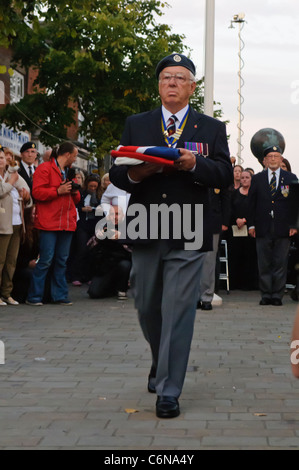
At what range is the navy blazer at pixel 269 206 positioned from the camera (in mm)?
12555

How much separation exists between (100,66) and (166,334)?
2198 centimetres

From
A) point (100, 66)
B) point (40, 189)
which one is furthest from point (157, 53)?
point (40, 189)

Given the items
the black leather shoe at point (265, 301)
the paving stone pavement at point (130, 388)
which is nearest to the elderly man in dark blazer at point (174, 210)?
the paving stone pavement at point (130, 388)

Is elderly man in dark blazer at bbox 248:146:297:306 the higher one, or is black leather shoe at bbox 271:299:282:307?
elderly man in dark blazer at bbox 248:146:297:306

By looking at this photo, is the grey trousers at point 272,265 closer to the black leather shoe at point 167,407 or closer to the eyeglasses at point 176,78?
the eyeglasses at point 176,78

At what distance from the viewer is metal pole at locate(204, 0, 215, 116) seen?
13.1 m

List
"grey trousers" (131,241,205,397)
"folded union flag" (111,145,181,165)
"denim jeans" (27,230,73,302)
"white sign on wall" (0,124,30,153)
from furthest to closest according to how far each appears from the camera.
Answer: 1. "white sign on wall" (0,124,30,153)
2. "denim jeans" (27,230,73,302)
3. "grey trousers" (131,241,205,397)
4. "folded union flag" (111,145,181,165)

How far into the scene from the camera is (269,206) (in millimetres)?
12680

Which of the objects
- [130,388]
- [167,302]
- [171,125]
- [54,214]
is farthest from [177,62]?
[54,214]

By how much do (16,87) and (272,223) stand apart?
2127 centimetres

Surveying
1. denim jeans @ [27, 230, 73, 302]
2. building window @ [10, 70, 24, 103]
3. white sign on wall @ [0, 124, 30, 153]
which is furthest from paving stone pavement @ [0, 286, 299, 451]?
building window @ [10, 70, 24, 103]

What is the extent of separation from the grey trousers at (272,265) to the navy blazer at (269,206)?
5.3 inches

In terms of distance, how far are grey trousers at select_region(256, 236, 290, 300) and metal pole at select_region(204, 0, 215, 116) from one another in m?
2.14

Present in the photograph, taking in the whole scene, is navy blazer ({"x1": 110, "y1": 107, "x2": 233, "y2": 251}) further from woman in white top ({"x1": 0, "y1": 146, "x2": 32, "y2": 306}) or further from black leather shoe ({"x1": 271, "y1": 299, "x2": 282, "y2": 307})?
black leather shoe ({"x1": 271, "y1": 299, "x2": 282, "y2": 307})
